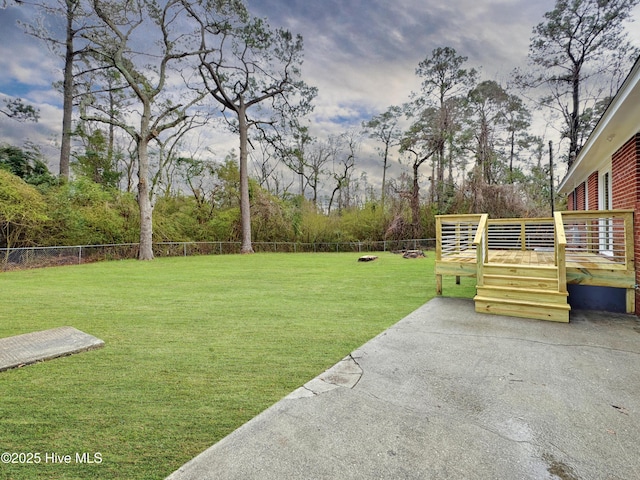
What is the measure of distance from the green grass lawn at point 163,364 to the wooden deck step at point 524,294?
3.21 ft

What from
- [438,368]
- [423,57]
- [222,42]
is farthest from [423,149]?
[438,368]

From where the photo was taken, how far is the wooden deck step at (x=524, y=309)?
3.87 metres

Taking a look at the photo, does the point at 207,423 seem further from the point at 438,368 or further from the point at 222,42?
the point at 222,42

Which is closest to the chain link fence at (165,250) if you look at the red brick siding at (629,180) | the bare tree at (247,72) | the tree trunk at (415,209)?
the tree trunk at (415,209)

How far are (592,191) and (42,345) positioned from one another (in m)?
10.7

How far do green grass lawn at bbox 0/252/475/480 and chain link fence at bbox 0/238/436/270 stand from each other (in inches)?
167

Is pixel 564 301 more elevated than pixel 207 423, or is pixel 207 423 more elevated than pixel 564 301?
pixel 564 301

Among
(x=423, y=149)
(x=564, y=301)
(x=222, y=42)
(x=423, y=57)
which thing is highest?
(x=423, y=57)

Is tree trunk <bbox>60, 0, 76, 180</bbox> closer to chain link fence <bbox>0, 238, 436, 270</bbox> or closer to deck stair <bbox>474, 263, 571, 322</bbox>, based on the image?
chain link fence <bbox>0, 238, 436, 270</bbox>

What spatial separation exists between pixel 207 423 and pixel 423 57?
74.5 feet

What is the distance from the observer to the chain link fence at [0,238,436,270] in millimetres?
9307

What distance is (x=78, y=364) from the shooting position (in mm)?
2529

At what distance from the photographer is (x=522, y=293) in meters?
4.19

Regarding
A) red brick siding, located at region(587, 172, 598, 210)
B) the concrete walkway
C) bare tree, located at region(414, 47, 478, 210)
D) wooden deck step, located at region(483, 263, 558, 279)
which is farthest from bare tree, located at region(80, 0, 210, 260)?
red brick siding, located at region(587, 172, 598, 210)
